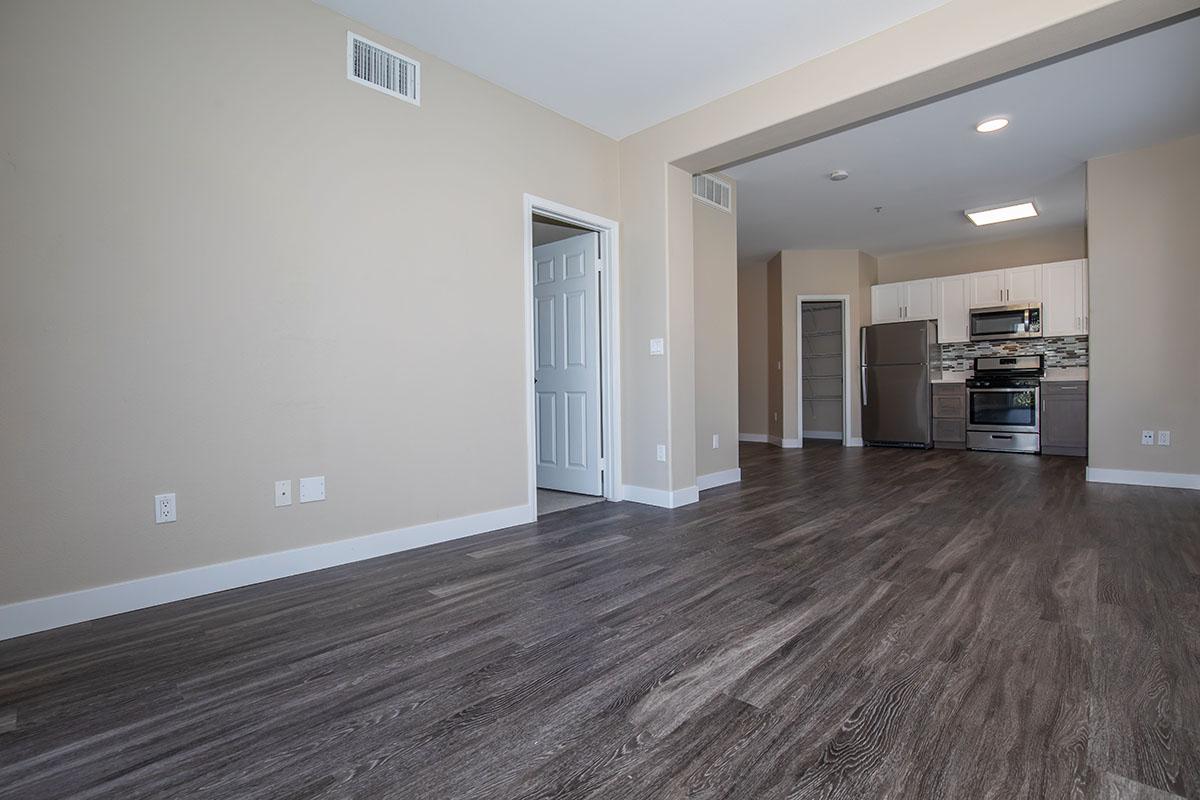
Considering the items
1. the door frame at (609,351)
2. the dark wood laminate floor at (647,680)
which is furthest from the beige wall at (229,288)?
the door frame at (609,351)

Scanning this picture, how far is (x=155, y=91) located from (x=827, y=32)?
A: 9.98 ft

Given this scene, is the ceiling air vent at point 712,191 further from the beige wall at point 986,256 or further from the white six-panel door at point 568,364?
the beige wall at point 986,256

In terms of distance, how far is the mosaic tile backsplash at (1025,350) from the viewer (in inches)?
262

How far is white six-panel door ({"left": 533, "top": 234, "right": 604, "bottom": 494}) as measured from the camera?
4.29 meters

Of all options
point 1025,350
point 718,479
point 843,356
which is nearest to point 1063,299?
point 1025,350

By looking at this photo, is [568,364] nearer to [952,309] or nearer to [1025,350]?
[952,309]

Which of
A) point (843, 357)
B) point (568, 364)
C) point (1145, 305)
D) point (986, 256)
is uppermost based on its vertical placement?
point (986, 256)

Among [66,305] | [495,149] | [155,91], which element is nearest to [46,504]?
[66,305]

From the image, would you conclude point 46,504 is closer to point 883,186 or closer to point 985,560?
point 985,560

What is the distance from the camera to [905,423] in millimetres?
7305

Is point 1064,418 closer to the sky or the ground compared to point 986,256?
closer to the ground

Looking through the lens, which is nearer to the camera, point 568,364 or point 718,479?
point 568,364

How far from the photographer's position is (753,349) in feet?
27.7

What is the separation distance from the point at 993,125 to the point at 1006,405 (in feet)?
12.8
